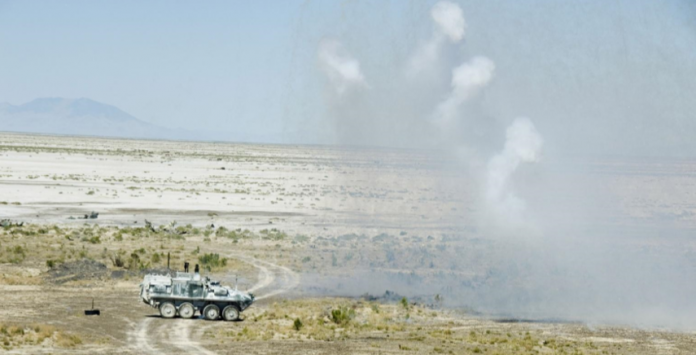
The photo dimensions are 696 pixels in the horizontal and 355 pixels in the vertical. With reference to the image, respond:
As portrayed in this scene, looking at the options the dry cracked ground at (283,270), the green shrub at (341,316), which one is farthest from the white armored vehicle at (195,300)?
the green shrub at (341,316)

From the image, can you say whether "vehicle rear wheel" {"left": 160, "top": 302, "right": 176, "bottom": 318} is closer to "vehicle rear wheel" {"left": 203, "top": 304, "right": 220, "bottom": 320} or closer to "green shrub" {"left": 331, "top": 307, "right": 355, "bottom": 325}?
"vehicle rear wheel" {"left": 203, "top": 304, "right": 220, "bottom": 320}

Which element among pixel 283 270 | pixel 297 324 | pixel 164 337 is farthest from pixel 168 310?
pixel 283 270

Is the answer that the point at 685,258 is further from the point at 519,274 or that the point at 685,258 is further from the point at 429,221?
the point at 429,221

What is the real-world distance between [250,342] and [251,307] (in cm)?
846

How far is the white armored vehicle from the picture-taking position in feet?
147

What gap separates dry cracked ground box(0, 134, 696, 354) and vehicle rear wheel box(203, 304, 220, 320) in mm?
781

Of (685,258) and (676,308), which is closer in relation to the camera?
(676,308)

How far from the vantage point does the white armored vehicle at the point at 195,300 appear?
147 ft

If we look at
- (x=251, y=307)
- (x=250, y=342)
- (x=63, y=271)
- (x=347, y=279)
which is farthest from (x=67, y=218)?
(x=250, y=342)

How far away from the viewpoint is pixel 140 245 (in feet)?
→ 237

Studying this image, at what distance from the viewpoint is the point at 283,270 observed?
63.0 metres

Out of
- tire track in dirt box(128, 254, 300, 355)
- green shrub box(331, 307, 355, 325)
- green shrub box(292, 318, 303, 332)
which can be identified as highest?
green shrub box(331, 307, 355, 325)

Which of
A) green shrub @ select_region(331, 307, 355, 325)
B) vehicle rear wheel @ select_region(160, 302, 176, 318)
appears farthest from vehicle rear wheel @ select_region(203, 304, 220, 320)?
green shrub @ select_region(331, 307, 355, 325)

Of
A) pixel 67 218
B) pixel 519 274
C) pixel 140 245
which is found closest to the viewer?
pixel 519 274
